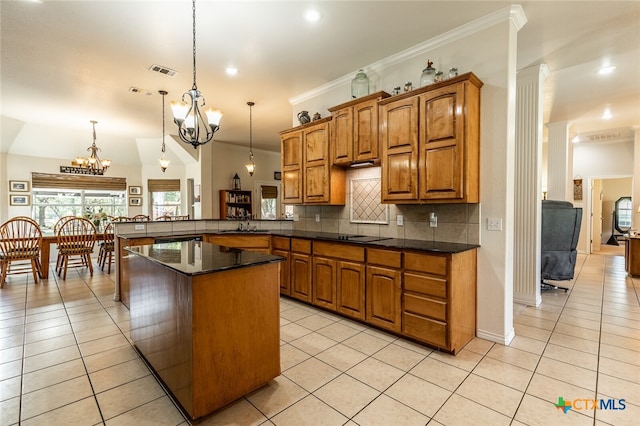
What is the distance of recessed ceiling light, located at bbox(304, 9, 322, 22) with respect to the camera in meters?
2.61

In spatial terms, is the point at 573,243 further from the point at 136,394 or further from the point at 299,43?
the point at 136,394

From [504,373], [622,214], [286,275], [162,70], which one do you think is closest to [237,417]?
[504,373]

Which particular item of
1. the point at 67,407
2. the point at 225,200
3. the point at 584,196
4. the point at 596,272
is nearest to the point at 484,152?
the point at 67,407

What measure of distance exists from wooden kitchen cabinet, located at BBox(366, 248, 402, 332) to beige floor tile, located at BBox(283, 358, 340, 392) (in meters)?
0.79

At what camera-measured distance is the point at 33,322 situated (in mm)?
3258

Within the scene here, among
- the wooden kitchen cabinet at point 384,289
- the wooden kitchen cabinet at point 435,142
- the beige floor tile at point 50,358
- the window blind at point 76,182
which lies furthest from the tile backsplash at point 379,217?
the window blind at point 76,182

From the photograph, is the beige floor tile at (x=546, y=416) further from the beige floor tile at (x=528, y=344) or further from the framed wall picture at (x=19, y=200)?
the framed wall picture at (x=19, y=200)

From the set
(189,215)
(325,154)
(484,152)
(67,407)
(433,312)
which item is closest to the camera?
(67,407)

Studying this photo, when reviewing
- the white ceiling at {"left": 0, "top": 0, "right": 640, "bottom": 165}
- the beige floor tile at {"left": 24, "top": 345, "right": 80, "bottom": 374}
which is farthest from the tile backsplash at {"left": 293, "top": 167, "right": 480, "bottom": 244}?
the beige floor tile at {"left": 24, "top": 345, "right": 80, "bottom": 374}

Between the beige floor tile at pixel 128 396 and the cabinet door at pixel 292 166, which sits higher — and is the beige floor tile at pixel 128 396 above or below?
below

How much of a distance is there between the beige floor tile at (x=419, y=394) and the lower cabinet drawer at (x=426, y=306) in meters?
0.55

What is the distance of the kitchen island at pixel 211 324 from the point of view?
1703 millimetres

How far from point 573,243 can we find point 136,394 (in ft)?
18.2

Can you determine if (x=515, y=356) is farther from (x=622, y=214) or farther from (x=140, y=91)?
(x=622, y=214)
